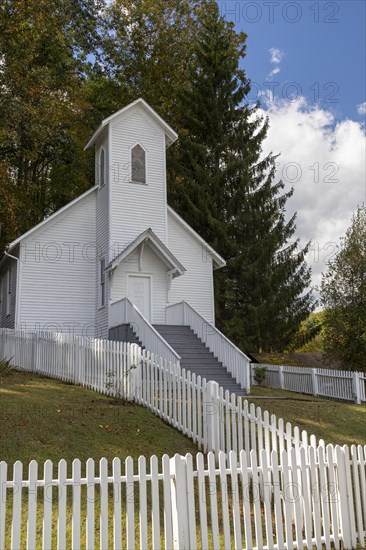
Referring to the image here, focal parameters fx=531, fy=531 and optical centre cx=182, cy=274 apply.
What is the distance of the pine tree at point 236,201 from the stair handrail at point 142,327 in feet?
34.0

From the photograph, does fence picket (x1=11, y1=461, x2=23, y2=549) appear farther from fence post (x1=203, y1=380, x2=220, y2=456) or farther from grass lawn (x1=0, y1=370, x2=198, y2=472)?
fence post (x1=203, y1=380, x2=220, y2=456)

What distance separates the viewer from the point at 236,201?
107 feet

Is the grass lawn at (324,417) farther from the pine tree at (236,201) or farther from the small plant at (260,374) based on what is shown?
the pine tree at (236,201)

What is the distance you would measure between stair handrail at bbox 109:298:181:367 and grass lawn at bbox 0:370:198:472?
243cm

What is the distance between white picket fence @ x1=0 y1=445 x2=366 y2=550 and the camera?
541 cm

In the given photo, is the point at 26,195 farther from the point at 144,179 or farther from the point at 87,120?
the point at 144,179

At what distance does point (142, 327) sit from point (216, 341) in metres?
2.97

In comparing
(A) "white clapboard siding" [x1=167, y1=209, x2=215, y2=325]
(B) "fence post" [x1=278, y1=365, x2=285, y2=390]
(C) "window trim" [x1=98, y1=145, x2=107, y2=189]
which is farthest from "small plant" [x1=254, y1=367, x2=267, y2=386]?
(C) "window trim" [x1=98, y1=145, x2=107, y2=189]

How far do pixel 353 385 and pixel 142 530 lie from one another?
15.5 meters

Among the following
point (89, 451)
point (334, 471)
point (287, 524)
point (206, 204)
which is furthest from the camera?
point (206, 204)

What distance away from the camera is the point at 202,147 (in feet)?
111

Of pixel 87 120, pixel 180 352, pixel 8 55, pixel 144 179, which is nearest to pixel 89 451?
pixel 180 352

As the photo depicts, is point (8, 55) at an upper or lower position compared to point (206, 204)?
upper

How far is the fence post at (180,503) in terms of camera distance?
587 centimetres
